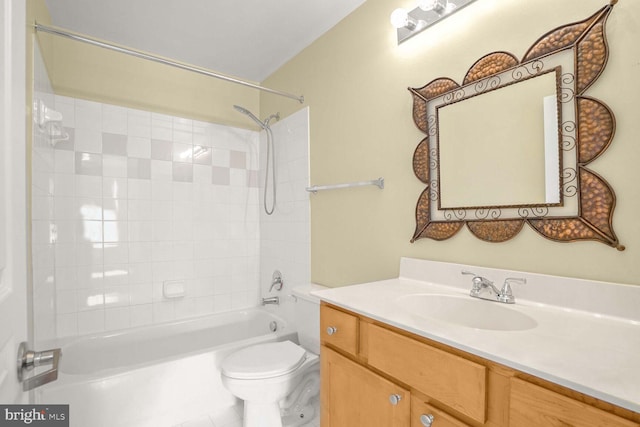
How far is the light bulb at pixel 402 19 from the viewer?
1470 millimetres

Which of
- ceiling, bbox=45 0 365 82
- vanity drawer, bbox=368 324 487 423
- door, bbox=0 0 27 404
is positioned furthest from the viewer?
ceiling, bbox=45 0 365 82

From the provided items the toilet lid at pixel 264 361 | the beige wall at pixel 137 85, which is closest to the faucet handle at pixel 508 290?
the toilet lid at pixel 264 361

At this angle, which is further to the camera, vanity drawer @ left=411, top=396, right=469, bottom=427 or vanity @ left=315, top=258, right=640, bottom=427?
vanity drawer @ left=411, top=396, right=469, bottom=427

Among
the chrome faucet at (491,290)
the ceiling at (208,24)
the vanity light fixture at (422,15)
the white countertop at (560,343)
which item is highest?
the ceiling at (208,24)

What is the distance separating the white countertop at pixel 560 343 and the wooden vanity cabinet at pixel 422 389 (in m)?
0.03

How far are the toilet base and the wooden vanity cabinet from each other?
487 mm

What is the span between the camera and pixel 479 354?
2.43 ft

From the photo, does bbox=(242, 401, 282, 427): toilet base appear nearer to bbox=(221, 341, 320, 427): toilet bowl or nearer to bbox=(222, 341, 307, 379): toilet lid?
bbox=(221, 341, 320, 427): toilet bowl

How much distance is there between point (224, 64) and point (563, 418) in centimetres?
280

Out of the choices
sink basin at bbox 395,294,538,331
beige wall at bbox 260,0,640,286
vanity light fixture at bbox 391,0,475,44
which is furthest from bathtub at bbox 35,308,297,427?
vanity light fixture at bbox 391,0,475,44

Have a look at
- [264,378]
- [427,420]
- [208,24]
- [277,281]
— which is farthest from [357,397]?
[208,24]

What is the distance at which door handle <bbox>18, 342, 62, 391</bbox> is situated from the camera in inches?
23.4

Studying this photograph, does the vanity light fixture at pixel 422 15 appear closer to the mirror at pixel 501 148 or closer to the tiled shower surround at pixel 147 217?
the mirror at pixel 501 148

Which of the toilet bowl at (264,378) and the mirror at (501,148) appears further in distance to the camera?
the toilet bowl at (264,378)
